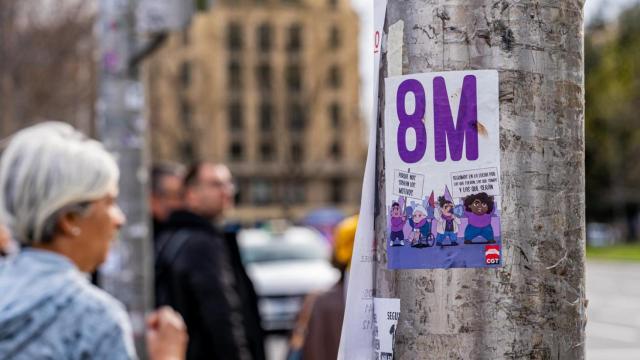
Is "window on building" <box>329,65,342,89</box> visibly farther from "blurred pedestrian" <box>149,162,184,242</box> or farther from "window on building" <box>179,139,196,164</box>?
"blurred pedestrian" <box>149,162,184,242</box>

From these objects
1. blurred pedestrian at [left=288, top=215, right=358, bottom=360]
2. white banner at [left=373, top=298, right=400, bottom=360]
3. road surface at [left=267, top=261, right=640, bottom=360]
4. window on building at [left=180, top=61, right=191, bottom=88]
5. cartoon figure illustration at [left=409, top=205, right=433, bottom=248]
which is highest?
window on building at [left=180, top=61, right=191, bottom=88]

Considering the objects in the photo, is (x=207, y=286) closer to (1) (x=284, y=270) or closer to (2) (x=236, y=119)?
(1) (x=284, y=270)

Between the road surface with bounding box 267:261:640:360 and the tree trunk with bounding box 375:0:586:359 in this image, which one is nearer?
the tree trunk with bounding box 375:0:586:359

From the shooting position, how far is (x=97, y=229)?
8.07 ft

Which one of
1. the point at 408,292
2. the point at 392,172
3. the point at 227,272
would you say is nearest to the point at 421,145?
the point at 392,172

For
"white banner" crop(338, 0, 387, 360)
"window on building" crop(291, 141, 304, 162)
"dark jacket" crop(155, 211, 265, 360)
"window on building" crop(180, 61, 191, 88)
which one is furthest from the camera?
"window on building" crop(291, 141, 304, 162)

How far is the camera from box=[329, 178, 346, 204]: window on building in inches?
3162

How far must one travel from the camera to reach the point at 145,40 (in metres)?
5.29

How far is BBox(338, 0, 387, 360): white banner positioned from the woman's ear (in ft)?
2.95

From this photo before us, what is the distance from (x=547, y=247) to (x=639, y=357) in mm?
12189

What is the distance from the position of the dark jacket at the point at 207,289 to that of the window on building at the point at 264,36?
7348 centimetres

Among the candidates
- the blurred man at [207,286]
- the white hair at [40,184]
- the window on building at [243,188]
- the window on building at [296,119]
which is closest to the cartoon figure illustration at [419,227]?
the white hair at [40,184]

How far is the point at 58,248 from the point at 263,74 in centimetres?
7783

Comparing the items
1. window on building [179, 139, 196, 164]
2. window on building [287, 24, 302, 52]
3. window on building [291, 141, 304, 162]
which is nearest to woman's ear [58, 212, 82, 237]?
window on building [179, 139, 196, 164]
